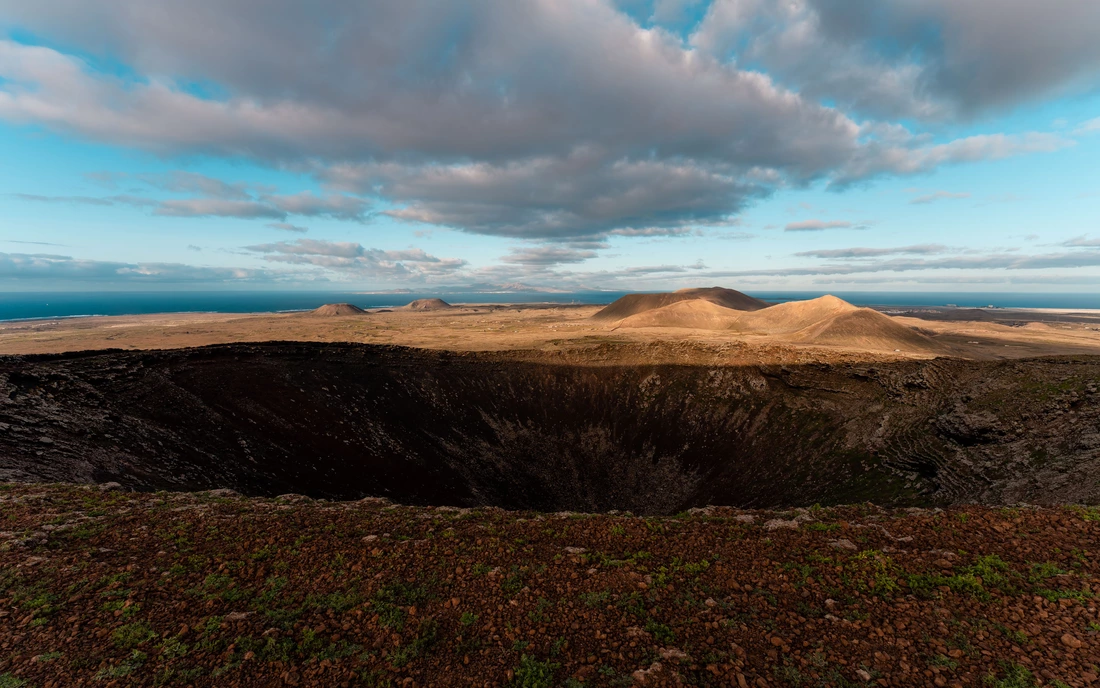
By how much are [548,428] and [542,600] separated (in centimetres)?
4202

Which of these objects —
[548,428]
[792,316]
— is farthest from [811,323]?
[548,428]

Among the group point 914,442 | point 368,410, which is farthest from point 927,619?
point 368,410

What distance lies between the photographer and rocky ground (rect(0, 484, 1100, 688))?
24.2 feet

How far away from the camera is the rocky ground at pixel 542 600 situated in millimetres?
7387

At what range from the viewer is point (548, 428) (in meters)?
51.4

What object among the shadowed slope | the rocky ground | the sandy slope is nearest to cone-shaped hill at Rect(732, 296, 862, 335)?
the sandy slope

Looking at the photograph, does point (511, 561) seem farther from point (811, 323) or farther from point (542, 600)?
point (811, 323)

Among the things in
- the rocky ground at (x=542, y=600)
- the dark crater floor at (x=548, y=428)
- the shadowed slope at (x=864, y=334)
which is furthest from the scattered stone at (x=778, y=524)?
the shadowed slope at (x=864, y=334)

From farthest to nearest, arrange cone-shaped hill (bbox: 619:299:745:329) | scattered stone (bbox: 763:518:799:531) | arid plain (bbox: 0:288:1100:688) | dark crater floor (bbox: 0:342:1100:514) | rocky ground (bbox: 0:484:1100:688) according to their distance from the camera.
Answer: cone-shaped hill (bbox: 619:299:745:329) < dark crater floor (bbox: 0:342:1100:514) < scattered stone (bbox: 763:518:799:531) < arid plain (bbox: 0:288:1100:688) < rocky ground (bbox: 0:484:1100:688)

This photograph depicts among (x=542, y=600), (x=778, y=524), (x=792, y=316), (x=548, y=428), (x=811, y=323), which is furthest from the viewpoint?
(x=792, y=316)

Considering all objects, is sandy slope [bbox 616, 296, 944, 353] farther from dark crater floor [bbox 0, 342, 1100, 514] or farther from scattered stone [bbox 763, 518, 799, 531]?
scattered stone [bbox 763, 518, 799, 531]

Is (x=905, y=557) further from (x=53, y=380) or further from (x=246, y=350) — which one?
(x=246, y=350)

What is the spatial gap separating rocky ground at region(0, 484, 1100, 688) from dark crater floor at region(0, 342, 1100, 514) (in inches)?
567

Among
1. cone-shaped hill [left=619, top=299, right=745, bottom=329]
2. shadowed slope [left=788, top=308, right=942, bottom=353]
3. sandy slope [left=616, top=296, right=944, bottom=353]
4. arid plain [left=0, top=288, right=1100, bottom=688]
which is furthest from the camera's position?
cone-shaped hill [left=619, top=299, right=745, bottom=329]
